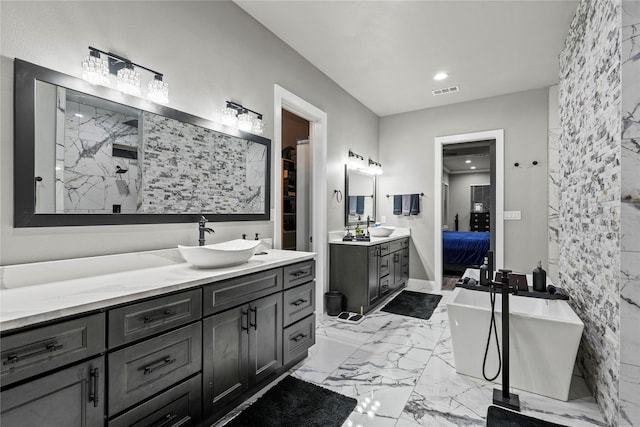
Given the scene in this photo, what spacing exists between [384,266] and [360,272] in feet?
1.86

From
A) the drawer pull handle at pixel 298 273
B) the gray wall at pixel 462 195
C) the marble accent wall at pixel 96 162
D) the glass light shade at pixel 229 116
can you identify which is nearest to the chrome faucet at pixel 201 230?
the marble accent wall at pixel 96 162

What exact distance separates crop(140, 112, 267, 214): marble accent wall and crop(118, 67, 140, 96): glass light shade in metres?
0.15

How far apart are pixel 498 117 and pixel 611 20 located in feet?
9.32

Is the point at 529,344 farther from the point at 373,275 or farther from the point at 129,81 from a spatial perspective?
the point at 129,81

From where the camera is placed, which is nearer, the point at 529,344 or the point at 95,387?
the point at 95,387

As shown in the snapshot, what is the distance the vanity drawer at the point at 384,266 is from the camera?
396cm

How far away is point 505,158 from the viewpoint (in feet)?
14.4

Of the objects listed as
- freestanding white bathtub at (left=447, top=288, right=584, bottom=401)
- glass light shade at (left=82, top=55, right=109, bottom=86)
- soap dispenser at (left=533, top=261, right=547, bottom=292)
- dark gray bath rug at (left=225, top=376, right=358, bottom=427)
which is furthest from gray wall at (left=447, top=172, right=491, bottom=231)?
glass light shade at (left=82, top=55, right=109, bottom=86)

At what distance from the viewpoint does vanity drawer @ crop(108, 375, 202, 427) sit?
4.29 feet

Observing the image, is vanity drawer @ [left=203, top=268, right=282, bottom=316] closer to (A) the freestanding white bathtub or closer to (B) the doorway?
(A) the freestanding white bathtub

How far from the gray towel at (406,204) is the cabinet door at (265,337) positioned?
3.38 meters

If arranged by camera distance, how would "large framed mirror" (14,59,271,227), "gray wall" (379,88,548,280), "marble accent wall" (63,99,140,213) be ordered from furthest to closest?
"gray wall" (379,88,548,280) < "marble accent wall" (63,99,140,213) < "large framed mirror" (14,59,271,227)

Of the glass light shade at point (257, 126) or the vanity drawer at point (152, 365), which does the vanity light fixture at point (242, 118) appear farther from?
the vanity drawer at point (152, 365)

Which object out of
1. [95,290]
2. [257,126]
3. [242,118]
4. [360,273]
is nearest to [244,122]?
[242,118]
